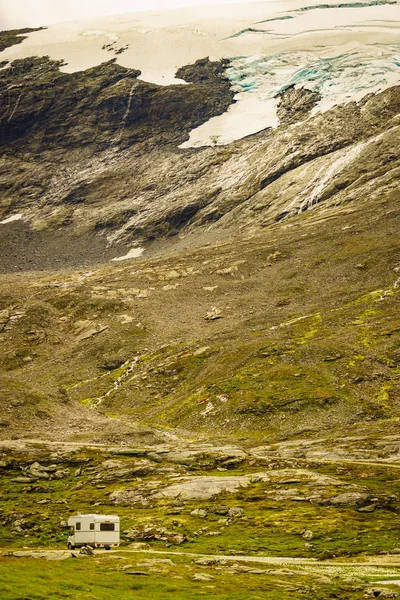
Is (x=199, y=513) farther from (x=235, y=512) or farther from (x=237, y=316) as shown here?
(x=237, y=316)

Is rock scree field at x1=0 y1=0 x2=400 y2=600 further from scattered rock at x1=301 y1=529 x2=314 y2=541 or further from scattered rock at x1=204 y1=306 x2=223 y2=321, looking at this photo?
A: scattered rock at x1=204 y1=306 x2=223 y2=321

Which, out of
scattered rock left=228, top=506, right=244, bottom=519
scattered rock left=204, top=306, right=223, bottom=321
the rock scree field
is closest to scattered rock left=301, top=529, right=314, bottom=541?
the rock scree field

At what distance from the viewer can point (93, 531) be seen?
43.0m

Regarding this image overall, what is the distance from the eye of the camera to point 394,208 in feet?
490

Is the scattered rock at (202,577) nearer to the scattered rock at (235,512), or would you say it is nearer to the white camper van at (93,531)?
the white camper van at (93,531)

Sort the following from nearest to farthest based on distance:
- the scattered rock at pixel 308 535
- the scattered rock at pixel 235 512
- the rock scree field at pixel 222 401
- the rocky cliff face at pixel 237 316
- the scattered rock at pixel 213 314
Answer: the rock scree field at pixel 222 401, the scattered rock at pixel 308 535, the scattered rock at pixel 235 512, the rocky cliff face at pixel 237 316, the scattered rock at pixel 213 314

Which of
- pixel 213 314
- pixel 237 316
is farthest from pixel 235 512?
pixel 213 314

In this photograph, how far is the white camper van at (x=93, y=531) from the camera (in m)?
42.9

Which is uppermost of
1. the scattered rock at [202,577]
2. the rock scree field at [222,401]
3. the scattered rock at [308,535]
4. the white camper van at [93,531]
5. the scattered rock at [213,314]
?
the scattered rock at [202,577]

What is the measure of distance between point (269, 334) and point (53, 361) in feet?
113

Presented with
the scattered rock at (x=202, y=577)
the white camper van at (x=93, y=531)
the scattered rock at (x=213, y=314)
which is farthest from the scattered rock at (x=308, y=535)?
the scattered rock at (x=213, y=314)

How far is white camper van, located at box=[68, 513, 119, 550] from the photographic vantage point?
4291 cm

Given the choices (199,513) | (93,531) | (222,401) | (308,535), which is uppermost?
(93,531)

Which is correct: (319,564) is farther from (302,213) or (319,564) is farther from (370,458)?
(302,213)
